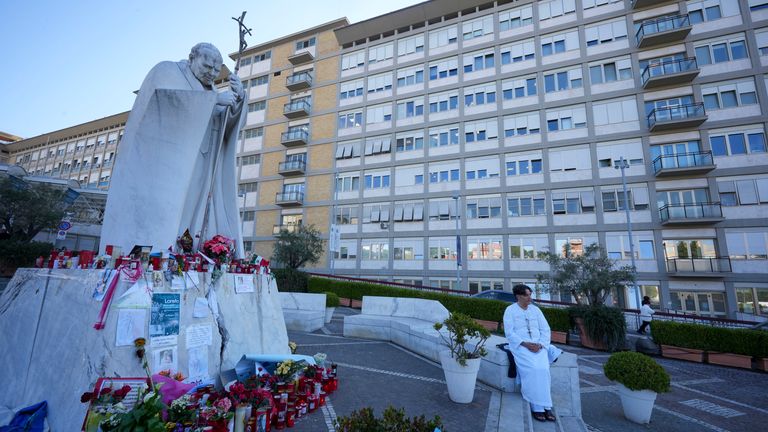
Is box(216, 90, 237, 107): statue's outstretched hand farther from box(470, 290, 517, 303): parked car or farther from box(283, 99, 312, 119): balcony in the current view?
box(283, 99, 312, 119): balcony

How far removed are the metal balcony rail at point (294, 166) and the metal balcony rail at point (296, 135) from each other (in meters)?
2.39

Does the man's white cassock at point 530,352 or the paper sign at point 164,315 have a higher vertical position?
the paper sign at point 164,315

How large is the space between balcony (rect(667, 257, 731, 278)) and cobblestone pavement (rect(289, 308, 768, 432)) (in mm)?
13536

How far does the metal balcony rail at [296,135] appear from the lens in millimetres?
34406

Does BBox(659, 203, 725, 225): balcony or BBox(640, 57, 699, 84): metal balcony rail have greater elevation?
BBox(640, 57, 699, 84): metal balcony rail

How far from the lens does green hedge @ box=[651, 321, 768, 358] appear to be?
437 inches

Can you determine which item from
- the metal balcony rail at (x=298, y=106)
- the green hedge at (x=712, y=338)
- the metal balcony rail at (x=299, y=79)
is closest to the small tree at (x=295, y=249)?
the metal balcony rail at (x=298, y=106)

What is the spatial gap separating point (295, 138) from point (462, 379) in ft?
107

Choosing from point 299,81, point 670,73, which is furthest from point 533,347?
point 299,81

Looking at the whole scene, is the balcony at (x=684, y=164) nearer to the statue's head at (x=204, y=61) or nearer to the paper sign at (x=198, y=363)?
the statue's head at (x=204, y=61)

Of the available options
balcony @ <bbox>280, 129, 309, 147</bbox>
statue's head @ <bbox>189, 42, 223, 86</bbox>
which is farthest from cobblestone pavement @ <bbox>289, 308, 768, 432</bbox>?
balcony @ <bbox>280, 129, 309, 147</bbox>

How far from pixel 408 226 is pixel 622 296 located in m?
15.8

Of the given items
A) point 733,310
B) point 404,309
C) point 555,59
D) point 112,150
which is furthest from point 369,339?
point 112,150

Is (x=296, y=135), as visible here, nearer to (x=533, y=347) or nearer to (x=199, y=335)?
(x=199, y=335)
